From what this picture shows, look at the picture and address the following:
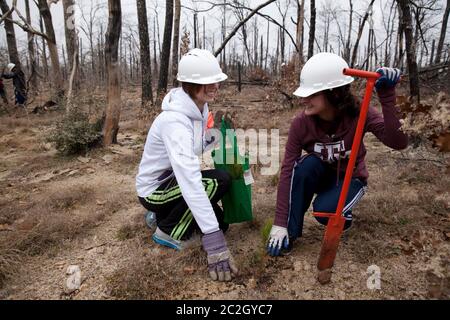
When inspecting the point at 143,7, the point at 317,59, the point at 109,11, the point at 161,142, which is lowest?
the point at 161,142

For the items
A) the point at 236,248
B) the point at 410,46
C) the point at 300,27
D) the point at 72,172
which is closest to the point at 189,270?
the point at 236,248

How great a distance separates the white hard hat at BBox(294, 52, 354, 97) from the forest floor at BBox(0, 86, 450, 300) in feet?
2.15

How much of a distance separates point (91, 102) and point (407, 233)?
5.11 metres

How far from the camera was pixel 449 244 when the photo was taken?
191 cm

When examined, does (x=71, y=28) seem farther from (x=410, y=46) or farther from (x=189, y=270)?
(x=189, y=270)

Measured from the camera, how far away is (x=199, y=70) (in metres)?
1.89

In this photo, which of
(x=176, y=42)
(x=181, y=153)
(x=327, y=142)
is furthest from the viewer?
(x=176, y=42)

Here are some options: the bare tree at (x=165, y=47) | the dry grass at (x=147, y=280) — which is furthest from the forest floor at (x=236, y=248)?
the bare tree at (x=165, y=47)

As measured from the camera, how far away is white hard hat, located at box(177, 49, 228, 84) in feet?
6.18

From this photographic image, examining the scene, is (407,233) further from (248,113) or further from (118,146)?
(248,113)

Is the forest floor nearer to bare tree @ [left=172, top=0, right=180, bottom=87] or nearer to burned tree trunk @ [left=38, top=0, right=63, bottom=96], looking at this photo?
bare tree @ [left=172, top=0, right=180, bottom=87]

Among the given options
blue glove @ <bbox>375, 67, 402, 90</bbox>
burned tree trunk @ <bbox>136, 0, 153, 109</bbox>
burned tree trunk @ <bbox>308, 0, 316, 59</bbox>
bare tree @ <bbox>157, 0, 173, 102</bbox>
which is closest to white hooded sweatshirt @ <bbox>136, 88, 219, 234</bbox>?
blue glove @ <bbox>375, 67, 402, 90</bbox>

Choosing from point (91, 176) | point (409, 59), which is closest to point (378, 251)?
point (409, 59)

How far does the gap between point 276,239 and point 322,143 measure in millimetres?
598
